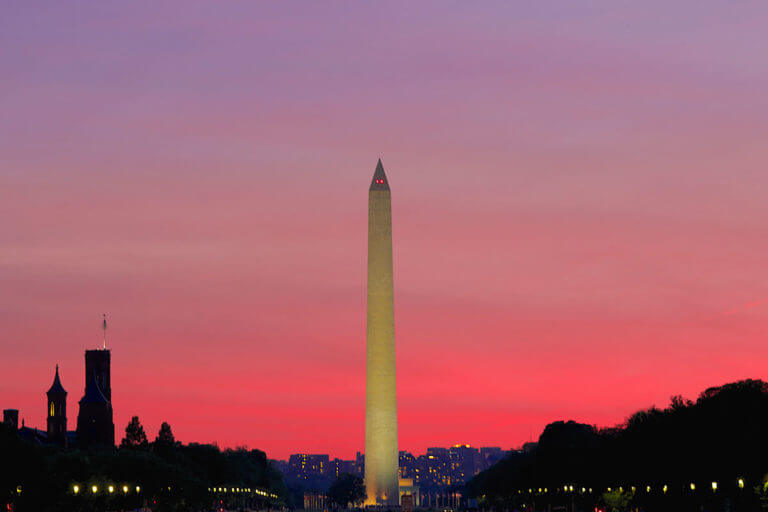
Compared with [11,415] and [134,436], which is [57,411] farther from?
[134,436]

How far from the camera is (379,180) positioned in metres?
129

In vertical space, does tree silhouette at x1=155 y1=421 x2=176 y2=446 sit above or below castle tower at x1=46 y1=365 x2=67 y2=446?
below

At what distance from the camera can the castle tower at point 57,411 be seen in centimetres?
18675

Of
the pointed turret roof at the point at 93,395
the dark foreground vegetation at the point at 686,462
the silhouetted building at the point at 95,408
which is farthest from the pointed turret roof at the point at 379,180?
the pointed turret roof at the point at 93,395

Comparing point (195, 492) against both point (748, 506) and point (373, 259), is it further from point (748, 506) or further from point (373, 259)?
point (748, 506)

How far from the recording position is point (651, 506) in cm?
8838

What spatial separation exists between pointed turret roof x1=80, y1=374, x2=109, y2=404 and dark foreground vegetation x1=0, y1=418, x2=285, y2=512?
27.5 m

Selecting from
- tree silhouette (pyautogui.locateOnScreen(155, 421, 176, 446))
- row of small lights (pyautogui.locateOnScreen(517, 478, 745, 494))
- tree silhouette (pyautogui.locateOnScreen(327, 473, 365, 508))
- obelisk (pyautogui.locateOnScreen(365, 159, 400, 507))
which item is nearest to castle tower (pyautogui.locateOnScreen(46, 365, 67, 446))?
tree silhouette (pyautogui.locateOnScreen(327, 473, 365, 508))

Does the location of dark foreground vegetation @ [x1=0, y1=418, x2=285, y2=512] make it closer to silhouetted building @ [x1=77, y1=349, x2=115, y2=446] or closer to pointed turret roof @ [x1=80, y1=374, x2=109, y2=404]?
silhouetted building @ [x1=77, y1=349, x2=115, y2=446]

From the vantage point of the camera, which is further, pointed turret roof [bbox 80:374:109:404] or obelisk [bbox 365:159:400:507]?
pointed turret roof [bbox 80:374:109:404]

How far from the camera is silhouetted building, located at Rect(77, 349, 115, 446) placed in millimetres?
184788

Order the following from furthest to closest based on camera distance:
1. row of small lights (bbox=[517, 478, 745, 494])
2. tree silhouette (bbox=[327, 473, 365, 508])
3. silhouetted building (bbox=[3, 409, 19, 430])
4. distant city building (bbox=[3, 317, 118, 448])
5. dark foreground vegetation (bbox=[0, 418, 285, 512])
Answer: silhouetted building (bbox=[3, 409, 19, 430]) → distant city building (bbox=[3, 317, 118, 448]) → tree silhouette (bbox=[327, 473, 365, 508]) → row of small lights (bbox=[517, 478, 745, 494]) → dark foreground vegetation (bbox=[0, 418, 285, 512])

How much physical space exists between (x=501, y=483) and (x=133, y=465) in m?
70.1

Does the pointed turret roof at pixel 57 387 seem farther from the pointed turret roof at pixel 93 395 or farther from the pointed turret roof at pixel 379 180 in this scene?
the pointed turret roof at pixel 379 180
